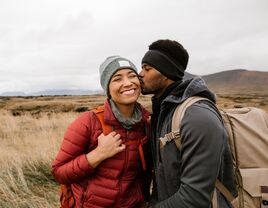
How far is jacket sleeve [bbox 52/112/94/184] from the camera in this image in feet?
7.87

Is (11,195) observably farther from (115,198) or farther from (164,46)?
(164,46)

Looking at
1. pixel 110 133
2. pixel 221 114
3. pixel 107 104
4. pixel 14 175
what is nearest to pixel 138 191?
pixel 110 133

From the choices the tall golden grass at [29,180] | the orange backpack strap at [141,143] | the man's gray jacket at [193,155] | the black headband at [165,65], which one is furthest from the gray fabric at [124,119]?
the tall golden grass at [29,180]

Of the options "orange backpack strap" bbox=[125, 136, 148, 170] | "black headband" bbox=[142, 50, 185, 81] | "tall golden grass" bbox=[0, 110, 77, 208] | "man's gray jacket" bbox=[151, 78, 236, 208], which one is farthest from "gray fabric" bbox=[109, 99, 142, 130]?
"tall golden grass" bbox=[0, 110, 77, 208]

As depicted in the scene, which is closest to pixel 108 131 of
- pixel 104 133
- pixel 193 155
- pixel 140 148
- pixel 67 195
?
pixel 104 133

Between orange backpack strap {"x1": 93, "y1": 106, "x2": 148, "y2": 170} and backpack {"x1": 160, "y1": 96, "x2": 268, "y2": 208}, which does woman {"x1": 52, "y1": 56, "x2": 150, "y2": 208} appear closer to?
orange backpack strap {"x1": 93, "y1": 106, "x2": 148, "y2": 170}

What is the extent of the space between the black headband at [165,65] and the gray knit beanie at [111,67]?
221mm

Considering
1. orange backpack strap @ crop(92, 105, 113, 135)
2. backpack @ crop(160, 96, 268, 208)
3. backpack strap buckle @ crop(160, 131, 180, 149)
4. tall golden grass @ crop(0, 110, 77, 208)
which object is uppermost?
orange backpack strap @ crop(92, 105, 113, 135)

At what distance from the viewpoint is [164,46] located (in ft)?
7.95

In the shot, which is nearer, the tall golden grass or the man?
the man

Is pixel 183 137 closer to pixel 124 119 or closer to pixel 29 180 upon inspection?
pixel 124 119

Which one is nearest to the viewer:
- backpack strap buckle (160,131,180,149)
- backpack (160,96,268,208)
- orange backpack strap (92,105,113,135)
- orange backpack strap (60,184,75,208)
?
backpack strap buckle (160,131,180,149)

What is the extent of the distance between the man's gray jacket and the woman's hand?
30 centimetres

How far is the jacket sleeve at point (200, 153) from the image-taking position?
6.22ft
